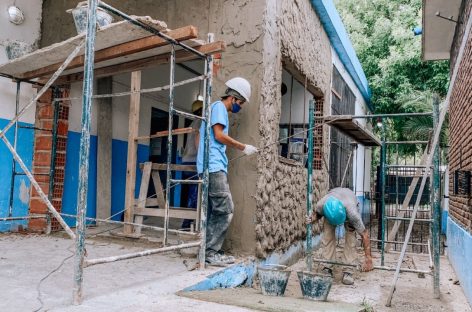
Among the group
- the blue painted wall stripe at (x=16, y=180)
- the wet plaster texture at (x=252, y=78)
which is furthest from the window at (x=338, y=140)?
the blue painted wall stripe at (x=16, y=180)

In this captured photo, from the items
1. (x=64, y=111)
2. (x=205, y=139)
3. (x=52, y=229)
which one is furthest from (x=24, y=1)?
(x=205, y=139)

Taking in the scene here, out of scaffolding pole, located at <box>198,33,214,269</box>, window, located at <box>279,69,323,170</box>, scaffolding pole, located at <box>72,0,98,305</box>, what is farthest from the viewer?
window, located at <box>279,69,323,170</box>

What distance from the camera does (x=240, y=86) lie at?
491cm

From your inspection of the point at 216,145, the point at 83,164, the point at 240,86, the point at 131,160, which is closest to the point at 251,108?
the point at 240,86

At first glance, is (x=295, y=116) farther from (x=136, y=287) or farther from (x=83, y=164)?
(x=83, y=164)

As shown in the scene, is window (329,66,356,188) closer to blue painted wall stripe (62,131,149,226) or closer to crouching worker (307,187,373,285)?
crouching worker (307,187,373,285)

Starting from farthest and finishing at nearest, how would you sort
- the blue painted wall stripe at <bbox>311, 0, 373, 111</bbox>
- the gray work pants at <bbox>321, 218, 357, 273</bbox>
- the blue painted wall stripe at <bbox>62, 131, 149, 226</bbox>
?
the blue painted wall stripe at <bbox>311, 0, 373, 111</bbox>, the blue painted wall stripe at <bbox>62, 131, 149, 226</bbox>, the gray work pants at <bbox>321, 218, 357, 273</bbox>

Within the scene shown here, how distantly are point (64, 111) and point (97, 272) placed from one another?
10.1ft

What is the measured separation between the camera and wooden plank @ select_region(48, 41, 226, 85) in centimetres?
452

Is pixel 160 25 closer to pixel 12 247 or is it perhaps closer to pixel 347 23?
pixel 12 247

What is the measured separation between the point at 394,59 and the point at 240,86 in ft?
40.1

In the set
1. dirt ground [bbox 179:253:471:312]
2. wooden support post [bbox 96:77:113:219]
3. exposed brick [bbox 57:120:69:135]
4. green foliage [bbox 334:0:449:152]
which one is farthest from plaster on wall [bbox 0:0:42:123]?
green foliage [bbox 334:0:449:152]

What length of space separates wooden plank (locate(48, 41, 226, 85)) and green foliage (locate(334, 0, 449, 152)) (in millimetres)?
10970

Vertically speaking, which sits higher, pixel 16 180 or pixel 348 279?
pixel 16 180
